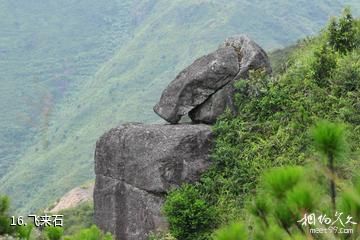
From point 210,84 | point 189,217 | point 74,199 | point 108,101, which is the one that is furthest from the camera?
point 108,101

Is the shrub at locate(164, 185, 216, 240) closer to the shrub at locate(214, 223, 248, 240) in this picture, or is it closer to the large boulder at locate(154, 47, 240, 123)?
the large boulder at locate(154, 47, 240, 123)

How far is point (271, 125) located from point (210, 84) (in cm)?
239

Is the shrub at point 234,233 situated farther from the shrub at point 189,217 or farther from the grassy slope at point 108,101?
the grassy slope at point 108,101

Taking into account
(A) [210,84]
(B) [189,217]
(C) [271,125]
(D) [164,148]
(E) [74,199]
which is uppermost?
(A) [210,84]

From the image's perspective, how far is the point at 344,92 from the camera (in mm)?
13648

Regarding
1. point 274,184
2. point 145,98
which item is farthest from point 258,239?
point 145,98

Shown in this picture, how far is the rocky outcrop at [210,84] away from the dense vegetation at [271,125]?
21.3 inches

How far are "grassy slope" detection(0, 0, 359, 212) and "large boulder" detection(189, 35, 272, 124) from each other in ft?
256

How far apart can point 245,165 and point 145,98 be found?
13247 cm

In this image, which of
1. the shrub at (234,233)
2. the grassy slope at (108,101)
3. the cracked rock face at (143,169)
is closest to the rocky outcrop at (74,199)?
the grassy slope at (108,101)

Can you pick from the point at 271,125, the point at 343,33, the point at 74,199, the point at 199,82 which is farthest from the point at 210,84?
the point at 74,199

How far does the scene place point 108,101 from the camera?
493 ft

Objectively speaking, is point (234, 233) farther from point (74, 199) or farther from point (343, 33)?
point (74, 199)

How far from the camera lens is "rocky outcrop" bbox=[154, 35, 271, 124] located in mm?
15789
